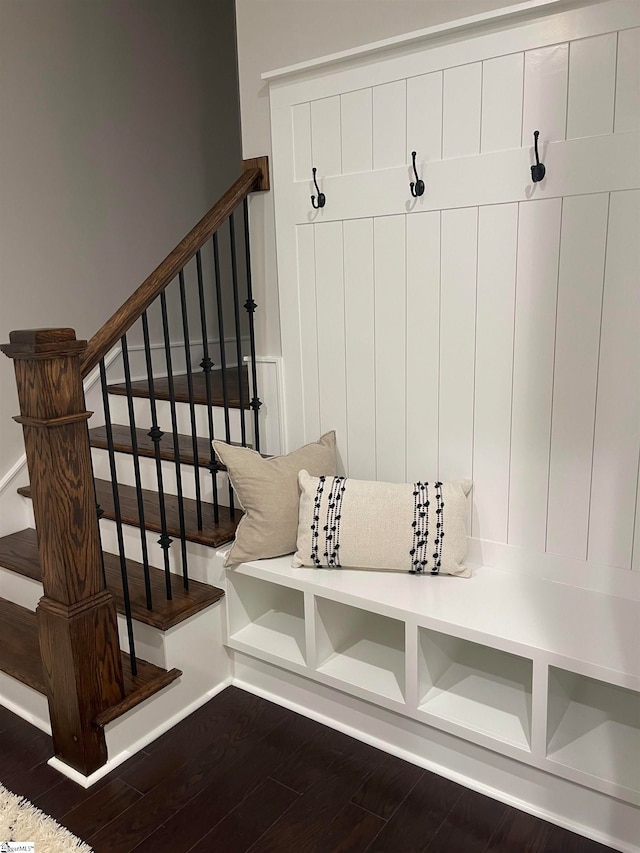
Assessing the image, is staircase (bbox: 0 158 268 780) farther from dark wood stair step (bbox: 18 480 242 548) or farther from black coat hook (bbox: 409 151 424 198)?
black coat hook (bbox: 409 151 424 198)

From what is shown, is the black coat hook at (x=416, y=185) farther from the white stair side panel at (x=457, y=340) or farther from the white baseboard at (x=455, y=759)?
the white baseboard at (x=455, y=759)

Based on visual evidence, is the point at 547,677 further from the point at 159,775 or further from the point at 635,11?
the point at 635,11

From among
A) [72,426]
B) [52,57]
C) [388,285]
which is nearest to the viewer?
[72,426]

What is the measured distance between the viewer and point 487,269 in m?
1.94

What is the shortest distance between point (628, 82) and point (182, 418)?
6.38 feet

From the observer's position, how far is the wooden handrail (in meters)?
1.86

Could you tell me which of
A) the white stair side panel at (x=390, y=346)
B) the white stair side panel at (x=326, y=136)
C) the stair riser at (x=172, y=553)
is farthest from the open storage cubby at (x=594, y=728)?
the white stair side panel at (x=326, y=136)

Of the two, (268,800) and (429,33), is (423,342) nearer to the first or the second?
(429,33)

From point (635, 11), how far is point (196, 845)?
226 cm

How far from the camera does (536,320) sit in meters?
1.88

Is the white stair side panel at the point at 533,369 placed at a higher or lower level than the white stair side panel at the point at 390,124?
lower

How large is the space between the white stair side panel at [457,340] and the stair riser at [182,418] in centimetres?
80

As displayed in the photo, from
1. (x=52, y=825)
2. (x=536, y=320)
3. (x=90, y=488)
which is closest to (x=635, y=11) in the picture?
(x=536, y=320)

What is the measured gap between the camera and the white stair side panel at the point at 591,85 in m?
1.66
